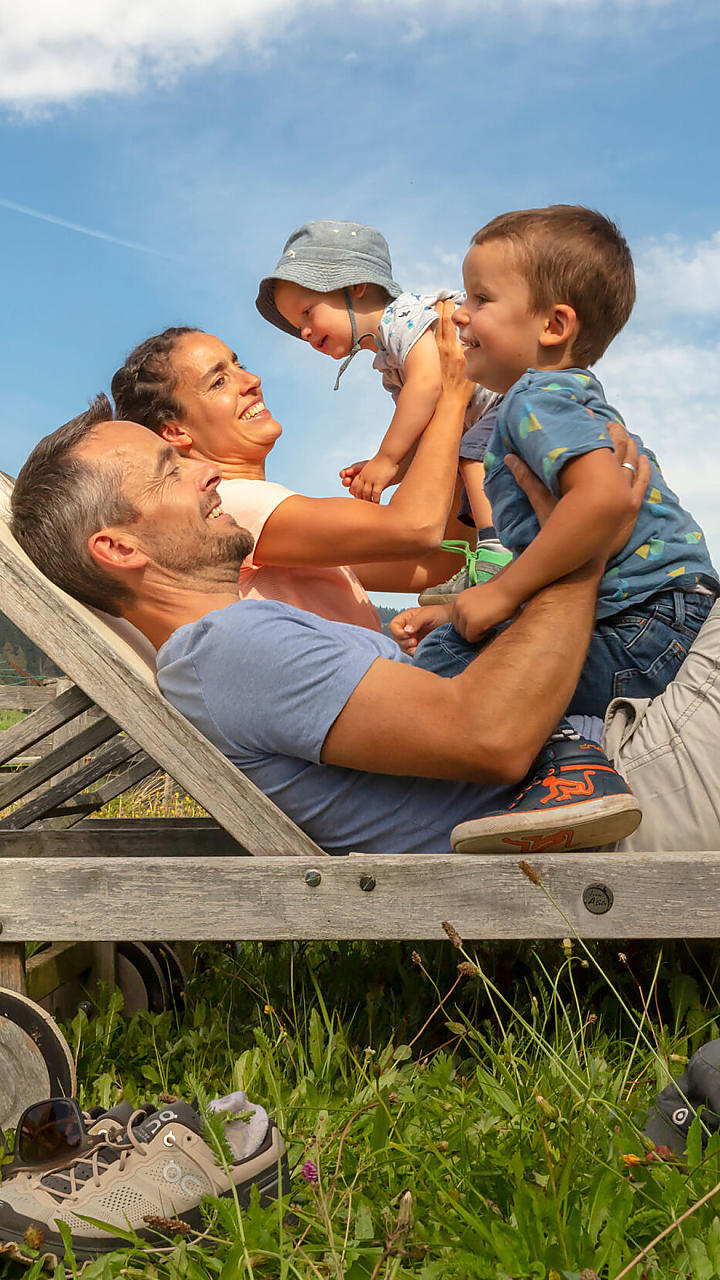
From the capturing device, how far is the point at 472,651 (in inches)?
105

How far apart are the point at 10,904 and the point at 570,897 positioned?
127 cm

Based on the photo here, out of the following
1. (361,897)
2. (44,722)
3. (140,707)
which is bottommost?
(361,897)

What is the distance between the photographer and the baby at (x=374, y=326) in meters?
3.96

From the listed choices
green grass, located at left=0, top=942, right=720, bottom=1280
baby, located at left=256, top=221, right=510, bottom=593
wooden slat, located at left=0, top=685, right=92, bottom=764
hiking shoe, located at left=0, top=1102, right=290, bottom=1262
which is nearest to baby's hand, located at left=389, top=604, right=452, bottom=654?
baby, located at left=256, top=221, right=510, bottom=593

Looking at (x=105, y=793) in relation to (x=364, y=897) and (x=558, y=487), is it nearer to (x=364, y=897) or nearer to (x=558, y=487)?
(x=364, y=897)

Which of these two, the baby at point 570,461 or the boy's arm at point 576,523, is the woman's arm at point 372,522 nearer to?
the baby at point 570,461

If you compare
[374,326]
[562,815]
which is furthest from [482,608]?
[374,326]

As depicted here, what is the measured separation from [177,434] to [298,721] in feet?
5.62

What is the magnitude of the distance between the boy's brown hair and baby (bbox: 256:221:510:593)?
3.16 ft

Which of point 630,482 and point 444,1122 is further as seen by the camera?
point 630,482

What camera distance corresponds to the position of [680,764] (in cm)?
240

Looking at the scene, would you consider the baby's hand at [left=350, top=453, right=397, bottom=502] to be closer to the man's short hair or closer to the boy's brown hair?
the boy's brown hair

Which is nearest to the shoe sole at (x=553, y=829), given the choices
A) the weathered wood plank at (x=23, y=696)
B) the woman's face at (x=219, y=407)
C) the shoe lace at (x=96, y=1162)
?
the shoe lace at (x=96, y=1162)

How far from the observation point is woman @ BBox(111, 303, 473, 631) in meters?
3.20
